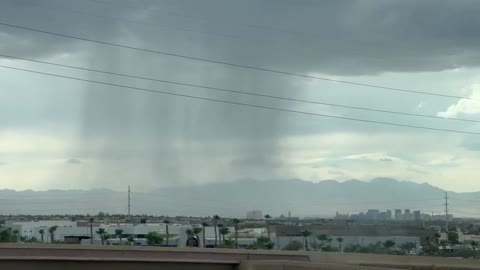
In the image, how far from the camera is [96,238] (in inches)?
2817

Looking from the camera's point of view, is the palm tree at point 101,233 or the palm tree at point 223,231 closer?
the palm tree at point 101,233

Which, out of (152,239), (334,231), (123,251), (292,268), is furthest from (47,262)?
(152,239)

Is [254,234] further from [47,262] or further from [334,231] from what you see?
[47,262]

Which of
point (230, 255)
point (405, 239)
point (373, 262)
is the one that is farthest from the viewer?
point (405, 239)

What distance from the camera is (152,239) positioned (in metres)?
70.6

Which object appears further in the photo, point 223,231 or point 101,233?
point 223,231

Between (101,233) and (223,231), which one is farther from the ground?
(101,233)

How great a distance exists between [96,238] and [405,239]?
32.5 meters

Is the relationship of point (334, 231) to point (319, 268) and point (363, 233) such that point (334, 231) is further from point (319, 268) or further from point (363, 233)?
point (319, 268)

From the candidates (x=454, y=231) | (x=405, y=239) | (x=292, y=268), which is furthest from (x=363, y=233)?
(x=292, y=268)

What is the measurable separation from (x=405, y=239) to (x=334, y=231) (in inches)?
249

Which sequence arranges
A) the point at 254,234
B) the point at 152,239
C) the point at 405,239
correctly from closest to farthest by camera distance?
1. the point at 405,239
2. the point at 152,239
3. the point at 254,234

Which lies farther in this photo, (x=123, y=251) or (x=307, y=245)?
(x=307, y=245)

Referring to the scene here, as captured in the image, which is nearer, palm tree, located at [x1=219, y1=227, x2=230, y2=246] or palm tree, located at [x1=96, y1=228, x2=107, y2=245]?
palm tree, located at [x1=96, y1=228, x2=107, y2=245]
